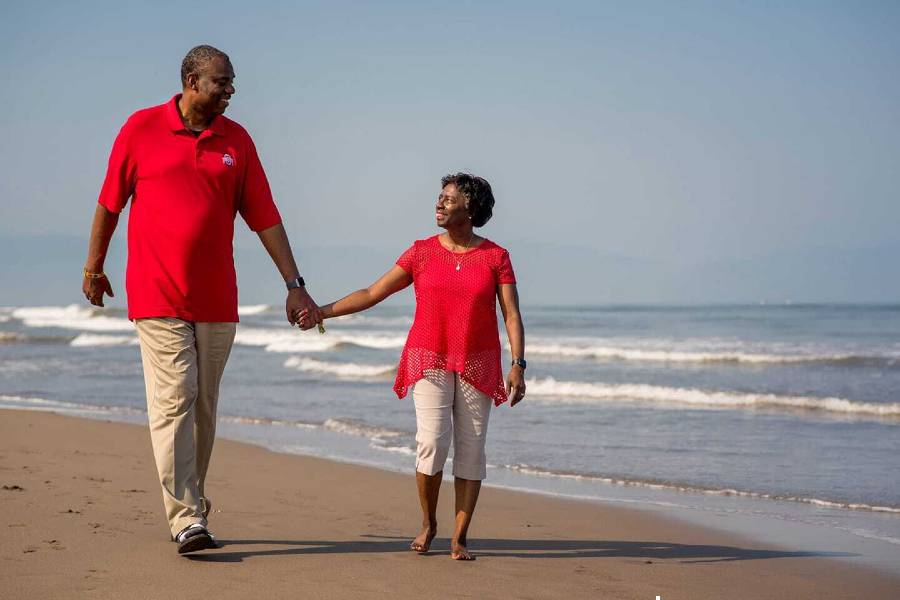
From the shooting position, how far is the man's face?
4.48 metres

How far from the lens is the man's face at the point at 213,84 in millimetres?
4480

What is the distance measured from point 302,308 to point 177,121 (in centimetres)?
104

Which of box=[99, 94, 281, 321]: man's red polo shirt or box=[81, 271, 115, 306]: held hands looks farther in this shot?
box=[81, 271, 115, 306]: held hands

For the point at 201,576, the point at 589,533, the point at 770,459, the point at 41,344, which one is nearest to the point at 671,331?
the point at 41,344

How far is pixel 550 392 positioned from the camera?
1547cm

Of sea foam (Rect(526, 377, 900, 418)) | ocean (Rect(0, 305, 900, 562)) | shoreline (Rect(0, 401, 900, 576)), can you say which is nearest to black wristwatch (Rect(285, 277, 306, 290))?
shoreline (Rect(0, 401, 900, 576))

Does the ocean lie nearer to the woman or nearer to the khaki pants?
the woman

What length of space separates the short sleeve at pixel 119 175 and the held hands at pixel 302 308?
891 millimetres

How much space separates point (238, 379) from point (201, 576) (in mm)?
13504

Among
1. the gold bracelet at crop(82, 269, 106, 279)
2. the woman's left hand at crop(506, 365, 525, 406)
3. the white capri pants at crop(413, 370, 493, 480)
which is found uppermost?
the gold bracelet at crop(82, 269, 106, 279)

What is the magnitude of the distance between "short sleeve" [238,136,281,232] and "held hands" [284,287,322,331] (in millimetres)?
352

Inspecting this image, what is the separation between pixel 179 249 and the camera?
449 cm

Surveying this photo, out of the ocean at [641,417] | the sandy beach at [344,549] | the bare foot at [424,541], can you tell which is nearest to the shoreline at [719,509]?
the ocean at [641,417]

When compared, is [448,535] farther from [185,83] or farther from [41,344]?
[41,344]
